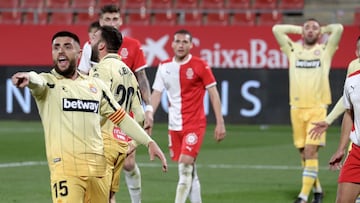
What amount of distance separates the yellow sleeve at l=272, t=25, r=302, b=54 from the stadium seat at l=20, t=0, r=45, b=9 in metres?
14.8

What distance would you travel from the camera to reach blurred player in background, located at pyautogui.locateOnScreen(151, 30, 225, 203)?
40.9 ft

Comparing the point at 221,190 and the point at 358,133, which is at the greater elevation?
the point at 358,133

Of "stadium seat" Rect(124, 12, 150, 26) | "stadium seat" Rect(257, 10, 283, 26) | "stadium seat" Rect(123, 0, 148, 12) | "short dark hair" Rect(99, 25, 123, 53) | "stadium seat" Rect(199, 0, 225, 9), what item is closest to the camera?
"short dark hair" Rect(99, 25, 123, 53)

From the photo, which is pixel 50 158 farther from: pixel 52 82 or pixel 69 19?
pixel 69 19

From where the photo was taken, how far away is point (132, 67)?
12.0m

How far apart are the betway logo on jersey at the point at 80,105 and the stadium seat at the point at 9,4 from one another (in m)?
21.6

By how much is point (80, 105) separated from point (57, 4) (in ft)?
70.7

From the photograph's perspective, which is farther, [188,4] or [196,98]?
[188,4]

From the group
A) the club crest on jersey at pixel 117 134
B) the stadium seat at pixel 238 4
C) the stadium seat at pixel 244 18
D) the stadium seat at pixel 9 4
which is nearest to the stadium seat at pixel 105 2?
the stadium seat at pixel 9 4

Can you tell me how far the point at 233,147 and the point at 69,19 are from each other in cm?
951

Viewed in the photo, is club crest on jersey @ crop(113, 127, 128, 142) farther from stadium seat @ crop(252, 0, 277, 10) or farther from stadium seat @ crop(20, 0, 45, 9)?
stadium seat @ crop(20, 0, 45, 9)

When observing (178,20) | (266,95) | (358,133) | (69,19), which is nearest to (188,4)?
A: (178,20)

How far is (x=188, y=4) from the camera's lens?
29.2 meters

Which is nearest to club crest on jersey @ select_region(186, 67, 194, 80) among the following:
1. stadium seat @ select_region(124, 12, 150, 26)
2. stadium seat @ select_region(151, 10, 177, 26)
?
stadium seat @ select_region(151, 10, 177, 26)
